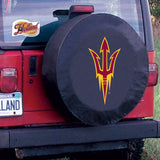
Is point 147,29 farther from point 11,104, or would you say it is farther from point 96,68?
point 11,104

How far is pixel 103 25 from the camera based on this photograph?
4.82m

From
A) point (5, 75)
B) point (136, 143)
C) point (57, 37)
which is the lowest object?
point (136, 143)

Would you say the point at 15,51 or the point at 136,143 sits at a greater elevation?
the point at 15,51

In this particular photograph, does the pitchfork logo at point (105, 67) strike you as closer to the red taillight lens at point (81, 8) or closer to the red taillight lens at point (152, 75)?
the red taillight lens at point (81, 8)

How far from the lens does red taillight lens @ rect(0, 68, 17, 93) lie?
480 cm

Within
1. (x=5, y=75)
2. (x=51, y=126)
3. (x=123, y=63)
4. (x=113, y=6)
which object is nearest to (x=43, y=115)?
(x=51, y=126)

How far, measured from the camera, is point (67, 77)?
15.4 feet

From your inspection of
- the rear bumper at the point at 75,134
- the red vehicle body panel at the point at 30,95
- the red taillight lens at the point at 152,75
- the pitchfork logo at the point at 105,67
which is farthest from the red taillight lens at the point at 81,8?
the rear bumper at the point at 75,134

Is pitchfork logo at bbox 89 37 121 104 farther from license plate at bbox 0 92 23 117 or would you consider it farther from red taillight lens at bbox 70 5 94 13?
license plate at bbox 0 92 23 117

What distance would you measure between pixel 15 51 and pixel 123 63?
0.88 metres

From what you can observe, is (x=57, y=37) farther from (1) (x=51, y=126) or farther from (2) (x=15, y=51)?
(1) (x=51, y=126)

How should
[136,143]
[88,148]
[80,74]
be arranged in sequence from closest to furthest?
[80,74]
[88,148]
[136,143]

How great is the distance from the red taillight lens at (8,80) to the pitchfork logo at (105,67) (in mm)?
650

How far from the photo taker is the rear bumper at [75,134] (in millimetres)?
4766
